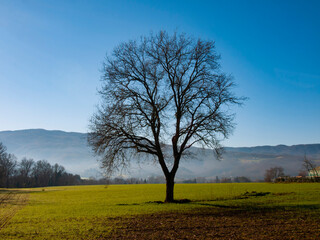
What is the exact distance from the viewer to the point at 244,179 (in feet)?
501

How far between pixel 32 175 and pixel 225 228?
14399 cm

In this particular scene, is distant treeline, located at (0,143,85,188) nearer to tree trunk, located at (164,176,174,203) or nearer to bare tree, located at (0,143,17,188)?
bare tree, located at (0,143,17,188)

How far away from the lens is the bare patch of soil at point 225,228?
1033cm

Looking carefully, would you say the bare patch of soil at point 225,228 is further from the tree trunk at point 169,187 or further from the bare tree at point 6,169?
the bare tree at point 6,169

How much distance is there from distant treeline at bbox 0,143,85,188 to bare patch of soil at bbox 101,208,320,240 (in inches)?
4647

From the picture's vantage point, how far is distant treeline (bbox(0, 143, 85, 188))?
119 meters

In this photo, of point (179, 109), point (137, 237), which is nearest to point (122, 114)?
point (179, 109)

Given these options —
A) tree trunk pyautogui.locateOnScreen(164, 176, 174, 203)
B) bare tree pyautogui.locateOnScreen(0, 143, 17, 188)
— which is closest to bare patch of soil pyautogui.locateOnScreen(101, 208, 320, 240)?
tree trunk pyautogui.locateOnScreen(164, 176, 174, 203)

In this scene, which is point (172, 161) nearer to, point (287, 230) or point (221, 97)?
point (221, 97)

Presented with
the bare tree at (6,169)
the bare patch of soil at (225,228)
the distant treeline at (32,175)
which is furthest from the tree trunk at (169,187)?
the distant treeline at (32,175)

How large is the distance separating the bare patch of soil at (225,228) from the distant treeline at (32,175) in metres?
118

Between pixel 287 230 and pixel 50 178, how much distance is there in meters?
147

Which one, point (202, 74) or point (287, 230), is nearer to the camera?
point (287, 230)

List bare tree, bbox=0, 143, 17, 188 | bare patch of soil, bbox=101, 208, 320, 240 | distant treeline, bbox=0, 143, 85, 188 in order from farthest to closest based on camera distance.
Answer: distant treeline, bbox=0, 143, 85, 188 → bare tree, bbox=0, 143, 17, 188 → bare patch of soil, bbox=101, 208, 320, 240
